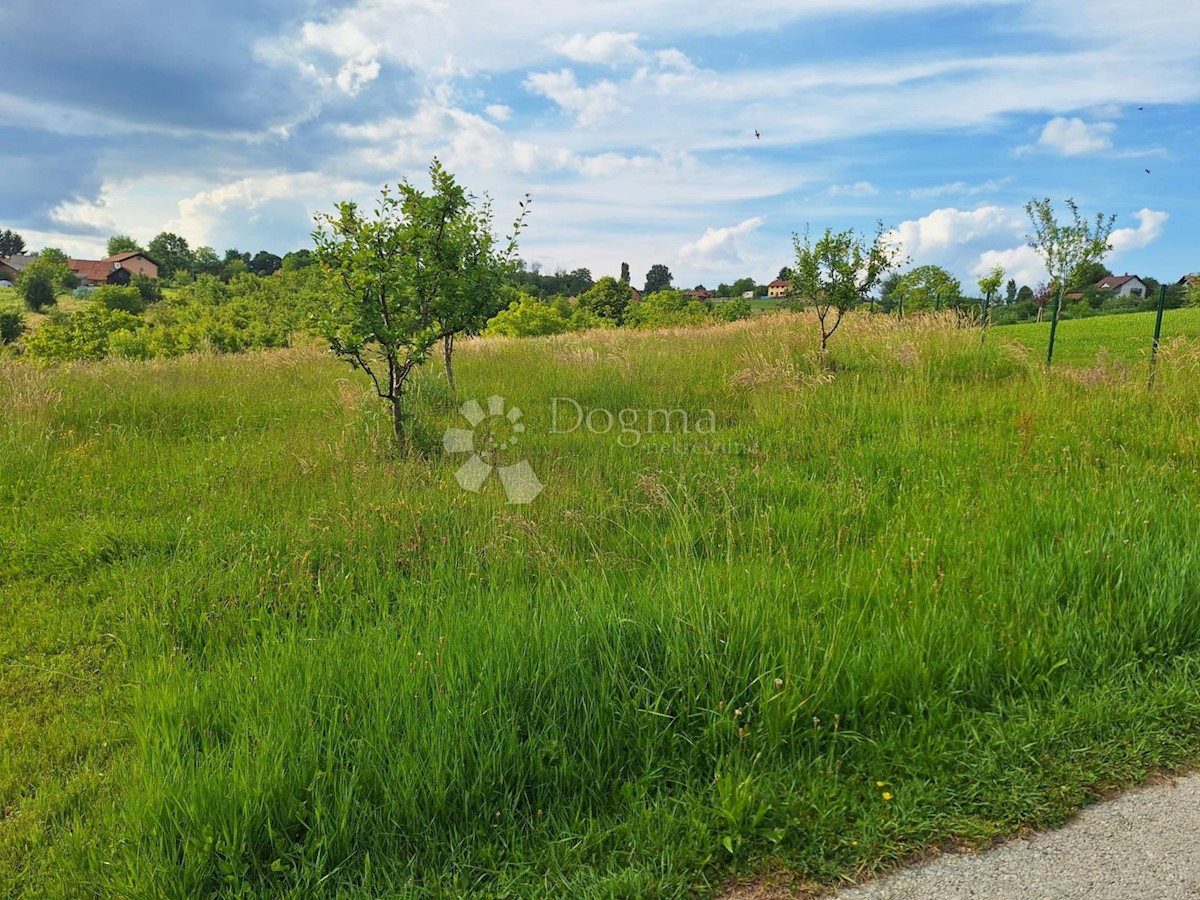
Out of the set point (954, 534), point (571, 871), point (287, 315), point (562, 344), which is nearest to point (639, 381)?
point (562, 344)

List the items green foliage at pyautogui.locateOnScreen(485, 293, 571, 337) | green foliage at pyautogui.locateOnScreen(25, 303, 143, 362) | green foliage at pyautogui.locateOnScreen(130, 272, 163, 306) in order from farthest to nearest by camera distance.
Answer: green foliage at pyautogui.locateOnScreen(130, 272, 163, 306) < green foliage at pyautogui.locateOnScreen(485, 293, 571, 337) < green foliage at pyautogui.locateOnScreen(25, 303, 143, 362)

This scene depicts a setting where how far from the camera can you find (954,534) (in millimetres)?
4430

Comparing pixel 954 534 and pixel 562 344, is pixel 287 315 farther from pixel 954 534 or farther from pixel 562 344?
pixel 954 534

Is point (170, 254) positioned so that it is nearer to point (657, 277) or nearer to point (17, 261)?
point (17, 261)

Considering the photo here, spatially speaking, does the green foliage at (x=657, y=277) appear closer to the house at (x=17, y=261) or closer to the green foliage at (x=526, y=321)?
the green foliage at (x=526, y=321)

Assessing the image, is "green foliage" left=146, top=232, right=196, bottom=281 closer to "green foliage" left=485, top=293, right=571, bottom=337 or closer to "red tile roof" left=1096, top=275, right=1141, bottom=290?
"green foliage" left=485, top=293, right=571, bottom=337

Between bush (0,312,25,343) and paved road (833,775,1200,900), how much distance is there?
92220 millimetres

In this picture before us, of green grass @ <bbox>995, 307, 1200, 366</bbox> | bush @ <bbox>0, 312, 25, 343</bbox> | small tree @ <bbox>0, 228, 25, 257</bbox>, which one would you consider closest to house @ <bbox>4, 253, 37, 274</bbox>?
small tree @ <bbox>0, 228, 25, 257</bbox>

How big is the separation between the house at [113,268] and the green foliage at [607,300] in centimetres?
9380

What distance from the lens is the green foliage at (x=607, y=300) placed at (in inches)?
3304

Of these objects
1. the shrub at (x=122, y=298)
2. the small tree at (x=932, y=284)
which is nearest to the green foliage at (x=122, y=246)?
the shrub at (x=122, y=298)

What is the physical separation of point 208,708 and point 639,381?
8.31m

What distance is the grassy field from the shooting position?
2383 mm

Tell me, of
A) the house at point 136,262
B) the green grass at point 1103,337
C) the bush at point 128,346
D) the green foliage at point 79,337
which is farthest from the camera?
the house at point 136,262
